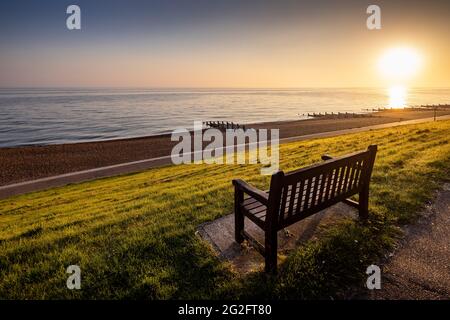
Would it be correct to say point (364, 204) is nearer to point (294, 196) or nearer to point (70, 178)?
point (294, 196)

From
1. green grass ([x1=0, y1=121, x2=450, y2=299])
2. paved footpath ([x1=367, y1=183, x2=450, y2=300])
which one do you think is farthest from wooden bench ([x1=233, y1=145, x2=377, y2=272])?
paved footpath ([x1=367, y1=183, x2=450, y2=300])

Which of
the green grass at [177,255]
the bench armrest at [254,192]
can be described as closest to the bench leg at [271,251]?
the green grass at [177,255]

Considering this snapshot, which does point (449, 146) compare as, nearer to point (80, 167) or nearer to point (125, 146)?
point (80, 167)

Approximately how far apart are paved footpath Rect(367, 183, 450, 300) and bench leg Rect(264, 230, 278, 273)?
1.21 meters

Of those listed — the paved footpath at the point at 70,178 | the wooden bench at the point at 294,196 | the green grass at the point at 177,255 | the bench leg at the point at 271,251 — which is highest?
the wooden bench at the point at 294,196

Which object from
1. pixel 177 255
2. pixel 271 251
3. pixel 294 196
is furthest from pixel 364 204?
pixel 177 255

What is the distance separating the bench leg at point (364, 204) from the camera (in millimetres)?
4846

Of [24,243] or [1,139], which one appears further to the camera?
[1,139]

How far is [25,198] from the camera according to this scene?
1322cm

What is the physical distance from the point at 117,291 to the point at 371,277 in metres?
3.41

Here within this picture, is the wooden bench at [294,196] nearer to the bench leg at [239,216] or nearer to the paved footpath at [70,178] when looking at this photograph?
the bench leg at [239,216]

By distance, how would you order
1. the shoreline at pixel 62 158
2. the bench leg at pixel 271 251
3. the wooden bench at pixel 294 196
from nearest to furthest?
1. the wooden bench at pixel 294 196
2. the bench leg at pixel 271 251
3. the shoreline at pixel 62 158

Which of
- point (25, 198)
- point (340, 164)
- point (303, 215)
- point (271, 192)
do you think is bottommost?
point (25, 198)
